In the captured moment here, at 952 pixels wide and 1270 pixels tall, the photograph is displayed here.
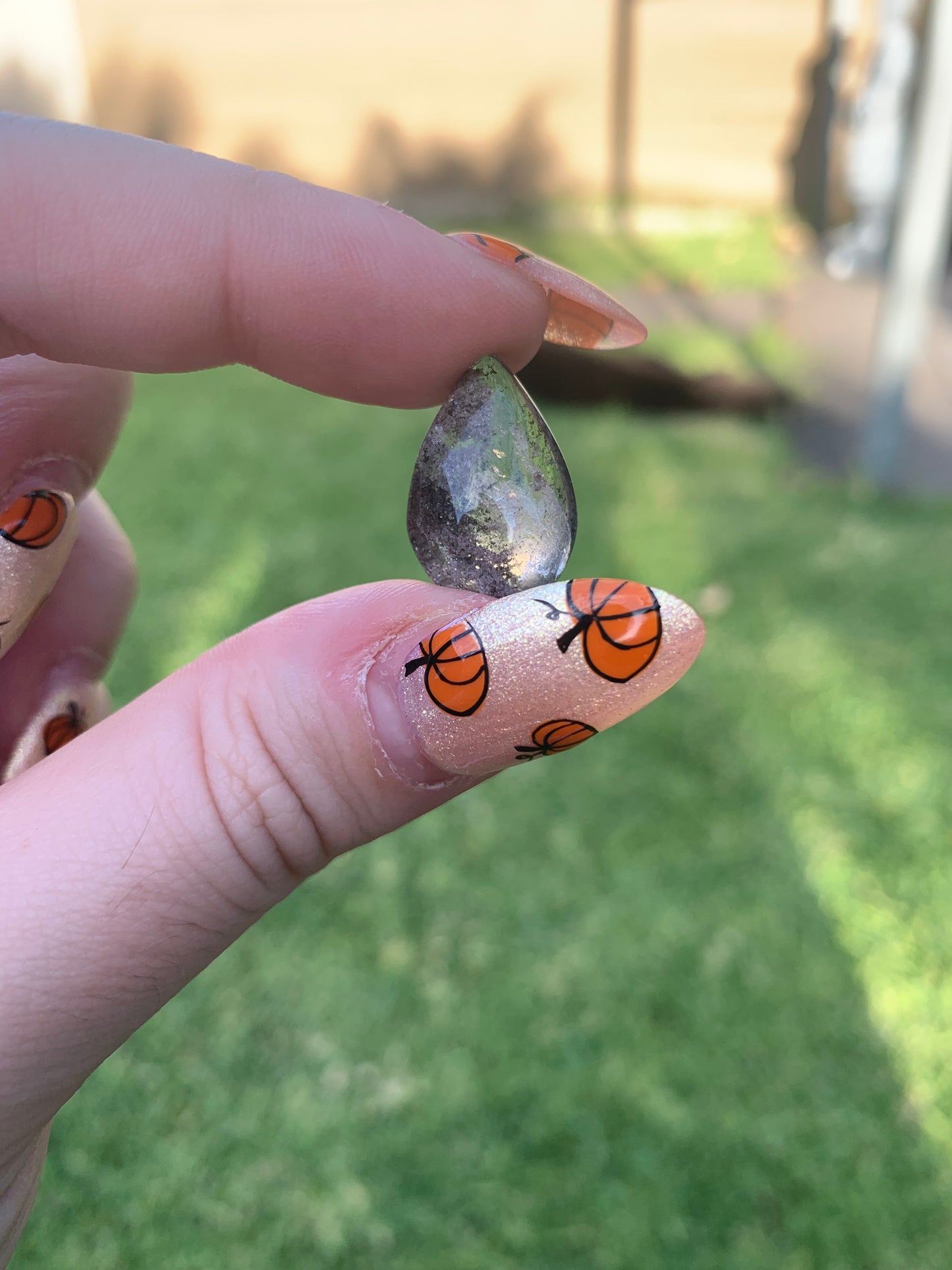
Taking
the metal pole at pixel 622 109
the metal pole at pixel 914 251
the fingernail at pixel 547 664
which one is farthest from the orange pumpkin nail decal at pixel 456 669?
the metal pole at pixel 622 109

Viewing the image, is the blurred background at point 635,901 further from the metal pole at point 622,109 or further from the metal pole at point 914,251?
the metal pole at point 622,109

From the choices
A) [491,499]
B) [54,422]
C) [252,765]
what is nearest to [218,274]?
[54,422]

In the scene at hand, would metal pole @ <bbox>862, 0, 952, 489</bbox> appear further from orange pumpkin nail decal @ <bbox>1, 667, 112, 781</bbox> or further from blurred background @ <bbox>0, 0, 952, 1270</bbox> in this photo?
orange pumpkin nail decal @ <bbox>1, 667, 112, 781</bbox>

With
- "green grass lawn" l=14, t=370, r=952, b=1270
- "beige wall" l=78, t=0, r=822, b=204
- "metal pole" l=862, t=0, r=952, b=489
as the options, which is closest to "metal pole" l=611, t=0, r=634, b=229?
"beige wall" l=78, t=0, r=822, b=204

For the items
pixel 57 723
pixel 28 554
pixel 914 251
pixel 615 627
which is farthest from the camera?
pixel 914 251

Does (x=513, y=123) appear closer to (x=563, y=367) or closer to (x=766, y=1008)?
(x=563, y=367)

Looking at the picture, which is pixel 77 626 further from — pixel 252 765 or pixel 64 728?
pixel 252 765
